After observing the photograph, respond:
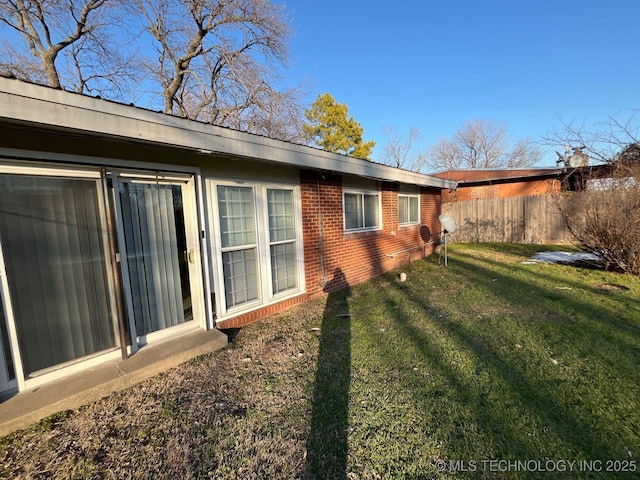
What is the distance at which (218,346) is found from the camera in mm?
3559

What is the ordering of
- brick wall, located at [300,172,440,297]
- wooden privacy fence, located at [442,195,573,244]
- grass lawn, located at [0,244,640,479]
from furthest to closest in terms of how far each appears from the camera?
wooden privacy fence, located at [442,195,573,244], brick wall, located at [300,172,440,297], grass lawn, located at [0,244,640,479]

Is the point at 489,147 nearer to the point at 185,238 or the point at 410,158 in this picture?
the point at 410,158

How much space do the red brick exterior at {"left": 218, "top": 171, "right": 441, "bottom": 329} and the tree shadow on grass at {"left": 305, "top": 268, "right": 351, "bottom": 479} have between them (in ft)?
3.65

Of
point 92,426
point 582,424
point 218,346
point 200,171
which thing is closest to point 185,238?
point 200,171

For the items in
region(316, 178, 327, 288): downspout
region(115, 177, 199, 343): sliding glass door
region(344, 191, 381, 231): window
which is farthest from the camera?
region(344, 191, 381, 231): window

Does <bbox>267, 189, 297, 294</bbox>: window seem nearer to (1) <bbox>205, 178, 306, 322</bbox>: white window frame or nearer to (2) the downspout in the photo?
(1) <bbox>205, 178, 306, 322</bbox>: white window frame

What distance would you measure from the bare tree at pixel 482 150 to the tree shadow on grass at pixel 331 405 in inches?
1390

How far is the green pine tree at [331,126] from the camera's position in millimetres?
23188

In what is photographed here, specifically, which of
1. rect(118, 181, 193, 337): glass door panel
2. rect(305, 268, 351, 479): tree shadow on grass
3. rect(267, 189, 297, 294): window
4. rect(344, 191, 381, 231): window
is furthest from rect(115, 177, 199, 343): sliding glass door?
rect(344, 191, 381, 231): window

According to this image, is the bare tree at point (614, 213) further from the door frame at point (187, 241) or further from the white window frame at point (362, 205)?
the door frame at point (187, 241)

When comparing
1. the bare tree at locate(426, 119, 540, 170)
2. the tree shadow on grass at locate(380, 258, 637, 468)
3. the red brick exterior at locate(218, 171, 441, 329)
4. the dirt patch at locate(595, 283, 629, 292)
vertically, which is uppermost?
the bare tree at locate(426, 119, 540, 170)

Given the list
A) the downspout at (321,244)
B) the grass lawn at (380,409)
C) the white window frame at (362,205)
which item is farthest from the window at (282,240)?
the white window frame at (362,205)

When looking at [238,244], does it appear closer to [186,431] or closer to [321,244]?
[321,244]

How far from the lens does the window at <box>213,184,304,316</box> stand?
412cm
